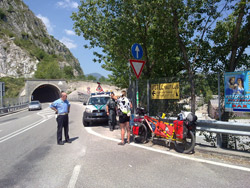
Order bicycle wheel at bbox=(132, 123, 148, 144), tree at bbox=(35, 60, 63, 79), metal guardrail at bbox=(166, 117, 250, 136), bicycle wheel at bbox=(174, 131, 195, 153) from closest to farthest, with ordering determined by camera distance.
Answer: metal guardrail at bbox=(166, 117, 250, 136) < bicycle wheel at bbox=(174, 131, 195, 153) < bicycle wheel at bbox=(132, 123, 148, 144) < tree at bbox=(35, 60, 63, 79)

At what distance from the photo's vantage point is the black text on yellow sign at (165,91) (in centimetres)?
657

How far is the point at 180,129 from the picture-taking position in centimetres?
555

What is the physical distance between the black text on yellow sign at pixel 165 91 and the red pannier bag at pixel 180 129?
1169mm

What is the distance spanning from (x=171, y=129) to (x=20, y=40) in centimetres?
11604

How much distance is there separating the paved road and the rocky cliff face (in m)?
89.8

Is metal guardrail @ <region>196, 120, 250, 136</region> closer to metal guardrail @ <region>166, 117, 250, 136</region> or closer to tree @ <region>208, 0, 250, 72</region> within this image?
metal guardrail @ <region>166, 117, 250, 136</region>

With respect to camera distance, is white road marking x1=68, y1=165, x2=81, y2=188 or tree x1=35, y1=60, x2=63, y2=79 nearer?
white road marking x1=68, y1=165, x2=81, y2=188

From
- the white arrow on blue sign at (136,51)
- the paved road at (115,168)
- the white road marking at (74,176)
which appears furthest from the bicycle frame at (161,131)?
the white road marking at (74,176)

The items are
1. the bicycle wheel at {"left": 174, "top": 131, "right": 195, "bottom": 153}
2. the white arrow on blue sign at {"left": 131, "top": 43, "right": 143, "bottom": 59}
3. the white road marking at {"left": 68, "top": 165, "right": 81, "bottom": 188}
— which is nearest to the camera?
the white road marking at {"left": 68, "top": 165, "right": 81, "bottom": 188}

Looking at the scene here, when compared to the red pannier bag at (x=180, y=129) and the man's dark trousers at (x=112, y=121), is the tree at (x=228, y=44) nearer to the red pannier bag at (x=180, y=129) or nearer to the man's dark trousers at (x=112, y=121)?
the red pannier bag at (x=180, y=129)

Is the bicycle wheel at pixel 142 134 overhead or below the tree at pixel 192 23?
below

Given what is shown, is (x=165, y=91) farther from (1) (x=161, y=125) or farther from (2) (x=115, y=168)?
(2) (x=115, y=168)

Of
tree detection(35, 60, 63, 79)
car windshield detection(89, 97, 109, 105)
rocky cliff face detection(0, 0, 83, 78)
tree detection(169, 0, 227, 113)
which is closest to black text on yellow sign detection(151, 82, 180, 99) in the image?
tree detection(169, 0, 227, 113)

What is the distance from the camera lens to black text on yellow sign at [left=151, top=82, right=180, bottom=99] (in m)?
6.57
